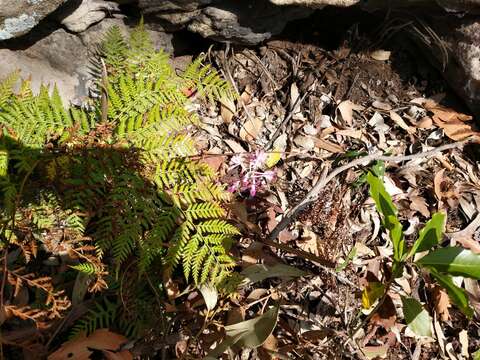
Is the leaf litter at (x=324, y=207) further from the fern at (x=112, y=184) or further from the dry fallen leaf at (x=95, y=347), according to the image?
the fern at (x=112, y=184)

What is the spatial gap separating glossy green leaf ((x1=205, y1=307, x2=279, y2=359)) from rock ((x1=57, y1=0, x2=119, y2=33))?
1.99 metres

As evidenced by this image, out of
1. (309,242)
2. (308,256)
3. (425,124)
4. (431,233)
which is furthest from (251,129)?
(431,233)

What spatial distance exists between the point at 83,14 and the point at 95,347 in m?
1.92

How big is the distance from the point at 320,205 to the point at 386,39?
1460 millimetres

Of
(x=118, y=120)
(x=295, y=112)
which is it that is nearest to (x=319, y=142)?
(x=295, y=112)

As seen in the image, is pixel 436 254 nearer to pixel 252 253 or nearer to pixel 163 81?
pixel 252 253

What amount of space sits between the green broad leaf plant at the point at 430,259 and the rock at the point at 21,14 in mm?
1944

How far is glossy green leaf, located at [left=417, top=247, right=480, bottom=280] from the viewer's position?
2.27m

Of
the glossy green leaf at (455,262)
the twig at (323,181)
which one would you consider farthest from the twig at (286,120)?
the glossy green leaf at (455,262)

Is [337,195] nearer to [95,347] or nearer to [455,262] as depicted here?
[455,262]

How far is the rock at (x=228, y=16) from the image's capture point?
3.08 m

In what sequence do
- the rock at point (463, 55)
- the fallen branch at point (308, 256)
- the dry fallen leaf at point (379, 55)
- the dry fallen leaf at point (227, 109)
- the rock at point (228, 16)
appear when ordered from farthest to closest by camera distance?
the dry fallen leaf at point (379, 55), the dry fallen leaf at point (227, 109), the rock at point (463, 55), the rock at point (228, 16), the fallen branch at point (308, 256)

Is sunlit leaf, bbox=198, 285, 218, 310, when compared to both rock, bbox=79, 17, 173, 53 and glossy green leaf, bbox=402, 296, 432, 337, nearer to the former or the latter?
glossy green leaf, bbox=402, 296, 432, 337

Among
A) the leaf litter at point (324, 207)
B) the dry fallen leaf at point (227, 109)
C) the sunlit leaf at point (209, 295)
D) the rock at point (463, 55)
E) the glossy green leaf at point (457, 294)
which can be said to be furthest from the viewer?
the dry fallen leaf at point (227, 109)
